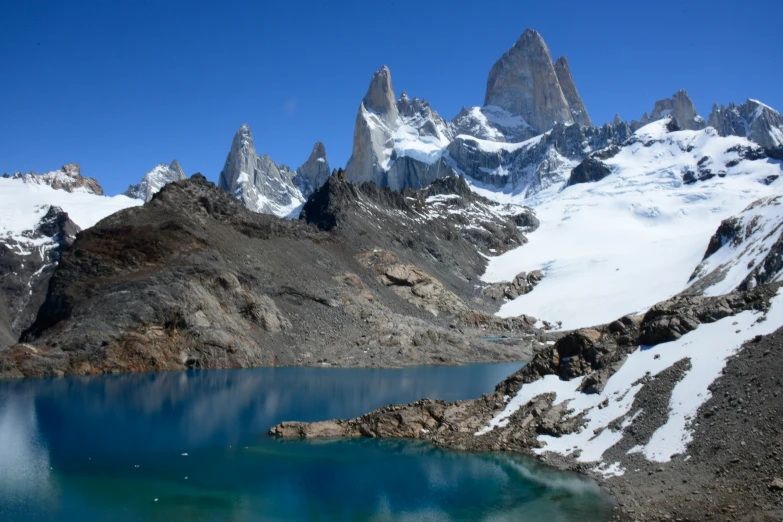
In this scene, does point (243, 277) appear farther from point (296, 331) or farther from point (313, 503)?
point (313, 503)

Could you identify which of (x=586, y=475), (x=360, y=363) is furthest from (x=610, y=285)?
(x=586, y=475)

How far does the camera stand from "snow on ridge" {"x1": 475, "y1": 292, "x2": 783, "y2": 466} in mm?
24594

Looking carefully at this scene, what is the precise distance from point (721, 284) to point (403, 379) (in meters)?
43.7

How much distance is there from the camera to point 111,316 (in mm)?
60656

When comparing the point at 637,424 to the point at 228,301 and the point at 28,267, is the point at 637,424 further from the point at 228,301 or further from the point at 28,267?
the point at 28,267

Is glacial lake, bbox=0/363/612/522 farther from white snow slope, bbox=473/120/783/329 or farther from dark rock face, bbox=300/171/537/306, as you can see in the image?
white snow slope, bbox=473/120/783/329

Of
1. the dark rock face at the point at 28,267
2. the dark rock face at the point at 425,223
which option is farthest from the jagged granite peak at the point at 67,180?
the dark rock face at the point at 425,223

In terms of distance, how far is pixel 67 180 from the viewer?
183625mm

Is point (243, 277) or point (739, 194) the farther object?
point (739, 194)

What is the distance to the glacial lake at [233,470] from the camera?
22469mm

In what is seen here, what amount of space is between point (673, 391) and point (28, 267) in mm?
116446

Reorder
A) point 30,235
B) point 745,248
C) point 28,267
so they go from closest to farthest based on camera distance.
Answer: point 745,248, point 28,267, point 30,235

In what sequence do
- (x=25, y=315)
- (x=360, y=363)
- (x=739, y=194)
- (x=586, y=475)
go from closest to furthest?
(x=586, y=475) < (x=360, y=363) < (x=25, y=315) < (x=739, y=194)

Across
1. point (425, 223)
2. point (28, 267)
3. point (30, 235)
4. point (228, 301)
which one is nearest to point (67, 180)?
point (30, 235)
